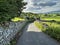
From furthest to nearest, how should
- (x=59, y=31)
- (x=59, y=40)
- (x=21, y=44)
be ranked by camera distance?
(x=59, y=31)
(x=59, y=40)
(x=21, y=44)

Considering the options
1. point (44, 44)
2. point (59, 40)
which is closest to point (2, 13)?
point (44, 44)

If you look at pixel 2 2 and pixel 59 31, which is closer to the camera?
pixel 2 2

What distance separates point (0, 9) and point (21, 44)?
351 centimetres

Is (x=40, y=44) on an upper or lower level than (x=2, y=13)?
lower

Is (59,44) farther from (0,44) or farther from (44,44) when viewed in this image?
(0,44)

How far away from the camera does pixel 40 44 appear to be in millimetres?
19391

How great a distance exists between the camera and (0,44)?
41.2ft

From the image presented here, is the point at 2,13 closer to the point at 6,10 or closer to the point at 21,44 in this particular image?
the point at 6,10

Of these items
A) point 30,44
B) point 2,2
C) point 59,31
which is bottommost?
point 59,31

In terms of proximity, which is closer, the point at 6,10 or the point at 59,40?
the point at 6,10

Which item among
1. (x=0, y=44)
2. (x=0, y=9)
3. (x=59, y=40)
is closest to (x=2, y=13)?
(x=0, y=9)

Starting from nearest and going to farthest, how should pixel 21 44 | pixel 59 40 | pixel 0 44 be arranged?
pixel 0 44, pixel 21 44, pixel 59 40

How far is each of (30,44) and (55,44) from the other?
83.5 inches

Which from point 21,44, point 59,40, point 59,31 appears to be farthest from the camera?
point 59,31
